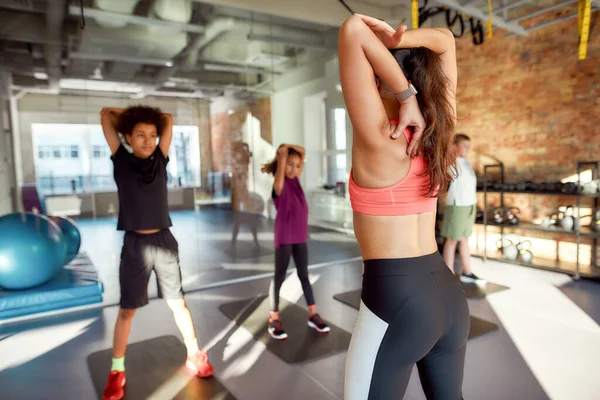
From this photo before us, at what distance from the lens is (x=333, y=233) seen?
5.71 metres

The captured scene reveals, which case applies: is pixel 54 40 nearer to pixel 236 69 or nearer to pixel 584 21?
pixel 236 69

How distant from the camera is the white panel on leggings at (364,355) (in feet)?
3.56

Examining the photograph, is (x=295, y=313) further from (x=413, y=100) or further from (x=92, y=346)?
(x=413, y=100)

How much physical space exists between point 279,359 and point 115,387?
0.94 meters

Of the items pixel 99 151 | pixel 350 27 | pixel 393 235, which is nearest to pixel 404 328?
pixel 393 235

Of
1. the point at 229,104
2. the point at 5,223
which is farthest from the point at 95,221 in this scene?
the point at 229,104

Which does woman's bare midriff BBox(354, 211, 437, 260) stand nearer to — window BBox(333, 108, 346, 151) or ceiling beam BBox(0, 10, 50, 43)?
ceiling beam BBox(0, 10, 50, 43)

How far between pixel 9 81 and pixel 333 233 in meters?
3.90

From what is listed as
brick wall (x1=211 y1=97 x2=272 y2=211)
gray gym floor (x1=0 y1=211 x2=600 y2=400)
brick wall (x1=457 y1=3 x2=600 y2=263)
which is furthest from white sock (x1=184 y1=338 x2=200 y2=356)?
brick wall (x1=457 y1=3 x2=600 y2=263)

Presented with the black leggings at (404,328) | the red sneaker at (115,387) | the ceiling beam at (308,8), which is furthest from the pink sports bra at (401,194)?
the ceiling beam at (308,8)

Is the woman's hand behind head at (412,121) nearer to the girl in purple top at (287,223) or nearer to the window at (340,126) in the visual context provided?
the girl in purple top at (287,223)

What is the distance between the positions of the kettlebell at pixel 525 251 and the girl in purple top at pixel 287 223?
289 cm

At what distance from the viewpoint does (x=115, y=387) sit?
222 centimetres

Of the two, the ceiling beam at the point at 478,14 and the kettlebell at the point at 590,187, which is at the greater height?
the ceiling beam at the point at 478,14
